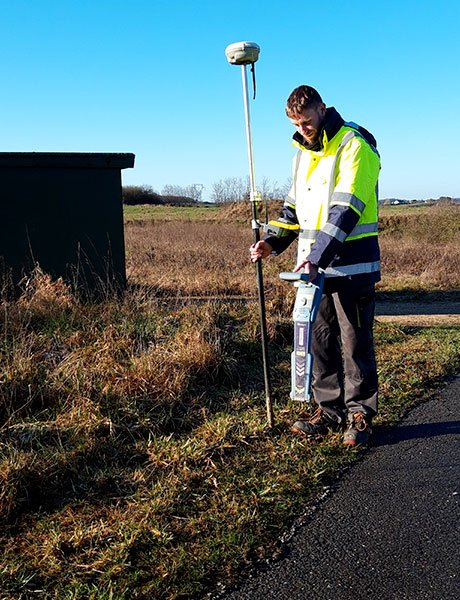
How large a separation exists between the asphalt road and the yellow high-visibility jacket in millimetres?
1299

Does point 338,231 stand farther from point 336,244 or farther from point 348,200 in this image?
point 348,200

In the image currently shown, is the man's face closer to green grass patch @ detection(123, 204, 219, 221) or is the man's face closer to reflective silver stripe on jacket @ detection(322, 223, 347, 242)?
reflective silver stripe on jacket @ detection(322, 223, 347, 242)

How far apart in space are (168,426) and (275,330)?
2763 millimetres

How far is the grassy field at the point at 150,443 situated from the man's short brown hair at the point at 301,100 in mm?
2279

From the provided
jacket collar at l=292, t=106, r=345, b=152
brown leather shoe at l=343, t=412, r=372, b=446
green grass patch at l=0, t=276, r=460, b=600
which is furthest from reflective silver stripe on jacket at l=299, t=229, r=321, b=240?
green grass patch at l=0, t=276, r=460, b=600

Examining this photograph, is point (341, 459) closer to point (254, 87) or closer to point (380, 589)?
point (380, 589)

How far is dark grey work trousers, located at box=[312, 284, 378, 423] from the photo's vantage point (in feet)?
14.3

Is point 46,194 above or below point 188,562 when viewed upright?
above

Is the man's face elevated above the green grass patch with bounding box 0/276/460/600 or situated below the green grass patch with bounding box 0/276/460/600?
above

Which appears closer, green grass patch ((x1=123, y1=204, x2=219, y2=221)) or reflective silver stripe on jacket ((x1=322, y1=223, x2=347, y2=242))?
reflective silver stripe on jacket ((x1=322, y1=223, x2=347, y2=242))

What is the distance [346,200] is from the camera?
158 inches

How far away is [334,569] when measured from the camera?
2.95 metres

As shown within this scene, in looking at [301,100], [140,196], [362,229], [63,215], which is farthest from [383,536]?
[140,196]

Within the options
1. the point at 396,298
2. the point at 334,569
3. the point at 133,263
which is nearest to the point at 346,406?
the point at 334,569
